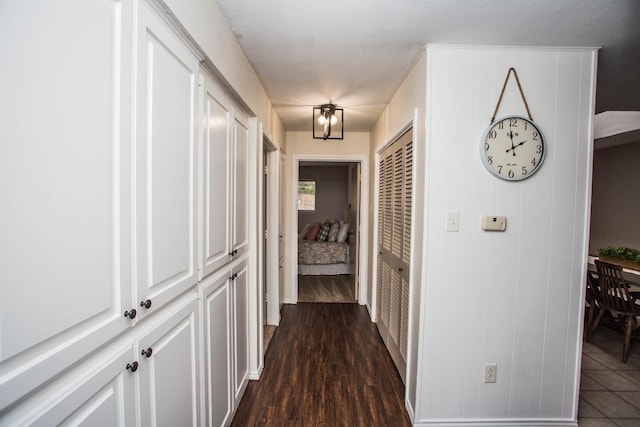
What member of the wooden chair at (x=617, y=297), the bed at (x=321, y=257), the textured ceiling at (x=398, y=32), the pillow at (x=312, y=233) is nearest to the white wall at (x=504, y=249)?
the textured ceiling at (x=398, y=32)

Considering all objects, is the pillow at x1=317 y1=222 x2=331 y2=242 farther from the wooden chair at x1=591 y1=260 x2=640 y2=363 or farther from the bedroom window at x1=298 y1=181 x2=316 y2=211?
the wooden chair at x1=591 y1=260 x2=640 y2=363

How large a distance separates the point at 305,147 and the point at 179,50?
279cm

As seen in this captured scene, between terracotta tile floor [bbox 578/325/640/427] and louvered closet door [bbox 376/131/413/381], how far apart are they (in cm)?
125

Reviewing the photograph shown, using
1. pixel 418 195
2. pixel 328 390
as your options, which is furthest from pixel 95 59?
pixel 328 390

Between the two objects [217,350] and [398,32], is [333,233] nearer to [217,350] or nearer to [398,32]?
[217,350]

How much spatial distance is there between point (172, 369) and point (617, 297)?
3.79 metres

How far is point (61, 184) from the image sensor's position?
65 centimetres

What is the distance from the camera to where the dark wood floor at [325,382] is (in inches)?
76.7

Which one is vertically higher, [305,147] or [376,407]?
[305,147]

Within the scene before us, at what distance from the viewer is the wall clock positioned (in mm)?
1771

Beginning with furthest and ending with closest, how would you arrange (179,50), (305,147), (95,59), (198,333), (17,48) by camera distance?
1. (305,147)
2. (198,333)
3. (179,50)
4. (95,59)
5. (17,48)

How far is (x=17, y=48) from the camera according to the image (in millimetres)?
551

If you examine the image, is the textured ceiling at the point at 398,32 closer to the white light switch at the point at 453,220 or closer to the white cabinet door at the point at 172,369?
the white light switch at the point at 453,220

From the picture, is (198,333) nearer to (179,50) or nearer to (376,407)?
(179,50)
